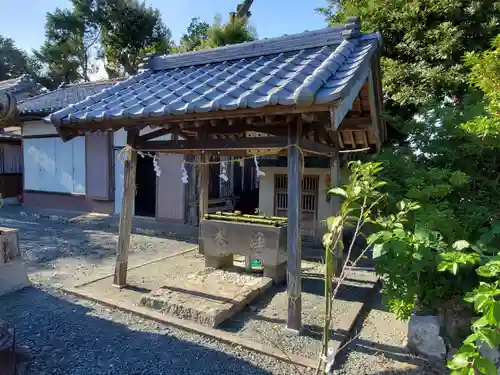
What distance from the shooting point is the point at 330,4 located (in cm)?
1054

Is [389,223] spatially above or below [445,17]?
below

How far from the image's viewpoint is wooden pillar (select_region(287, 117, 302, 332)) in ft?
12.8

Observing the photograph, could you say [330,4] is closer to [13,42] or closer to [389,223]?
[389,223]

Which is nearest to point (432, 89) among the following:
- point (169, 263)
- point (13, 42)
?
point (169, 263)

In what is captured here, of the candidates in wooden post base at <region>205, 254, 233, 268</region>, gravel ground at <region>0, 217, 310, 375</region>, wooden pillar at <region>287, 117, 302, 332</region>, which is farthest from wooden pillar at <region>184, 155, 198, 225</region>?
wooden pillar at <region>287, 117, 302, 332</region>

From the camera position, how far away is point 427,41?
7797 mm

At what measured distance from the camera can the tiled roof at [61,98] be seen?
12.1m

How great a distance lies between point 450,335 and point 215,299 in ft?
9.43

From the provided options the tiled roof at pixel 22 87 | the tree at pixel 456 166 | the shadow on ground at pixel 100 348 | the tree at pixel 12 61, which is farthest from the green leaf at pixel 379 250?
the tree at pixel 12 61

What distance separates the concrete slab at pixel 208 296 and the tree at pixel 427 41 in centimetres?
549

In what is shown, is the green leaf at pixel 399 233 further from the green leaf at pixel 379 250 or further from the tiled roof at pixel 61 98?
the tiled roof at pixel 61 98

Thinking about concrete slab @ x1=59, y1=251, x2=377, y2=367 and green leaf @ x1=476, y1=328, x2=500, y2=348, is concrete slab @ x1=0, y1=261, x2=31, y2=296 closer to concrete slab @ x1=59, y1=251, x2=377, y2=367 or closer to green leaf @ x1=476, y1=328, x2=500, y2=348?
concrete slab @ x1=59, y1=251, x2=377, y2=367

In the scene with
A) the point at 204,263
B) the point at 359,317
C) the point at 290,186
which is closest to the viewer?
the point at 290,186

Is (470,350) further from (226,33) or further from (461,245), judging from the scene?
(226,33)
